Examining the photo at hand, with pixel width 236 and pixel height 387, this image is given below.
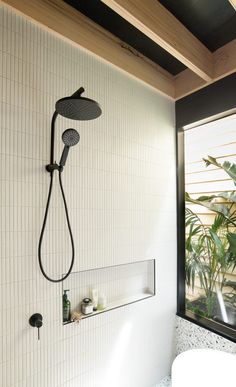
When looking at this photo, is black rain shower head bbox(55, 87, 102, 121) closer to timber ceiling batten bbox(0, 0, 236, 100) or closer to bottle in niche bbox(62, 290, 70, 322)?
timber ceiling batten bbox(0, 0, 236, 100)

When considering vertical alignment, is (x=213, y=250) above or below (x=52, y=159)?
below

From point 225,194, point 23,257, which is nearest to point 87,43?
point 23,257

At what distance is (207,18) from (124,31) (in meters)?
0.56

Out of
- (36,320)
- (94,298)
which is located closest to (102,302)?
(94,298)

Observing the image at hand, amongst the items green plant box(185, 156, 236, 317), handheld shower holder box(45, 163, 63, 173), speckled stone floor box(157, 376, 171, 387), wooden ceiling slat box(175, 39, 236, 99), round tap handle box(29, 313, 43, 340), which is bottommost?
speckled stone floor box(157, 376, 171, 387)

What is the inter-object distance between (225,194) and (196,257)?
2.08 feet

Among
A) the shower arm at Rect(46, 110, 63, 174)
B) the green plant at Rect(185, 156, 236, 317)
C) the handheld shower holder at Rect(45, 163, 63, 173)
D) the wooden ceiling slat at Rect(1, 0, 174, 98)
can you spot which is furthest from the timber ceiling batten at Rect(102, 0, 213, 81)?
the handheld shower holder at Rect(45, 163, 63, 173)

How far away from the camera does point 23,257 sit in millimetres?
1234

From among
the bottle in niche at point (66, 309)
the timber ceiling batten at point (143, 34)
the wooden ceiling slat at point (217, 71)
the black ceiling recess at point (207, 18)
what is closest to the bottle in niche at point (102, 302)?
the bottle in niche at point (66, 309)

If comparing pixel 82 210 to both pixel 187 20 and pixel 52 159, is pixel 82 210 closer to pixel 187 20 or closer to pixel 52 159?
pixel 52 159

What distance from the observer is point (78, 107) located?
1.11 metres

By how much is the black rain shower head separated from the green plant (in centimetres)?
122

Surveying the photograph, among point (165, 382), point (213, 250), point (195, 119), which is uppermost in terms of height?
point (195, 119)

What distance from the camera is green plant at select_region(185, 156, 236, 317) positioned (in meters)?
1.90
